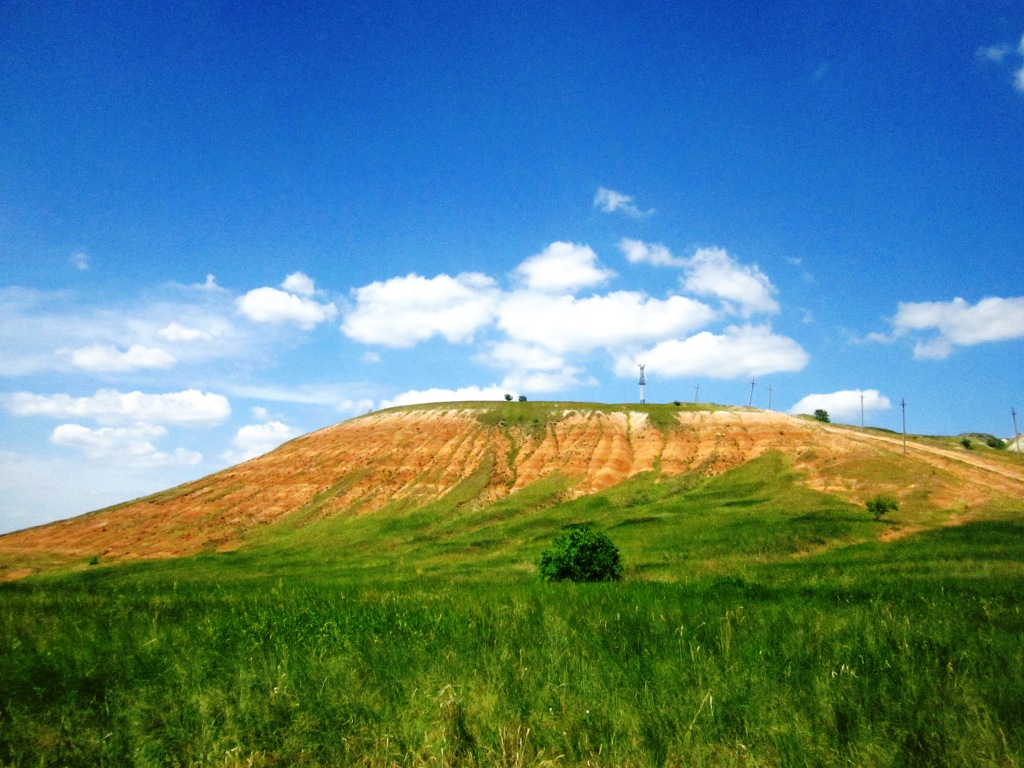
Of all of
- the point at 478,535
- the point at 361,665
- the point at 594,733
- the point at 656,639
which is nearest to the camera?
the point at 594,733

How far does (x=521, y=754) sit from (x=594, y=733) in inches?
31.9

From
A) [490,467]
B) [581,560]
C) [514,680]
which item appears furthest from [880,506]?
[490,467]

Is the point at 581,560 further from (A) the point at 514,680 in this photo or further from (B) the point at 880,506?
(B) the point at 880,506

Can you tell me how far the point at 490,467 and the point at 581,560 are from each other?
205 ft

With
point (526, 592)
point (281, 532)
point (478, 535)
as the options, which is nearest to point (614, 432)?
point (478, 535)

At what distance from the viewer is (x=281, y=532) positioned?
7388 cm

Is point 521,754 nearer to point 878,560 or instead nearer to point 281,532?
point 878,560

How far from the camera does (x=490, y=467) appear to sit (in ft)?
291

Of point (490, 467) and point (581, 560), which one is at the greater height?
point (490, 467)

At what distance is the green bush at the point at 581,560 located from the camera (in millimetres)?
26422

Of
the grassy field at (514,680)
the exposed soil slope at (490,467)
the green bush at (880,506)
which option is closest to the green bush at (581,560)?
the grassy field at (514,680)

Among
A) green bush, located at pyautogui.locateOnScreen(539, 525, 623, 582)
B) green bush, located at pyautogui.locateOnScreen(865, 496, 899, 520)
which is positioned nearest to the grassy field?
green bush, located at pyautogui.locateOnScreen(539, 525, 623, 582)

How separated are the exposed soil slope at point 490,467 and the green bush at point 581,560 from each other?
139 ft

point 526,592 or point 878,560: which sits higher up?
point 526,592
